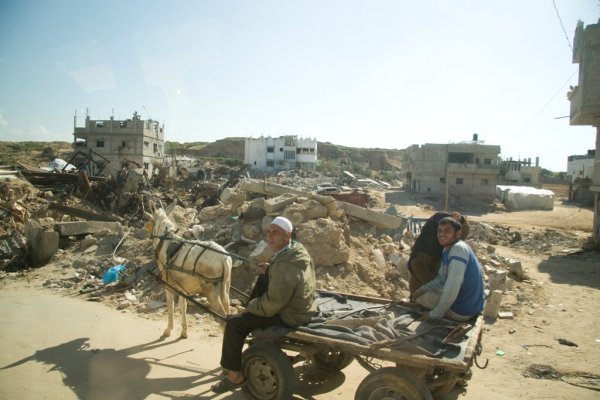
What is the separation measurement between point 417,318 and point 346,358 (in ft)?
4.15

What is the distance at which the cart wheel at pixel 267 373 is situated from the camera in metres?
4.20

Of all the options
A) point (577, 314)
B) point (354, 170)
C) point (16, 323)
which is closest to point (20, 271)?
point (16, 323)

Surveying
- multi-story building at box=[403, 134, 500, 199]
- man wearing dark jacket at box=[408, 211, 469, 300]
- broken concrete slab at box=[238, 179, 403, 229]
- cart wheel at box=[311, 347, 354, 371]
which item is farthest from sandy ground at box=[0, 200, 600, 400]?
→ multi-story building at box=[403, 134, 500, 199]

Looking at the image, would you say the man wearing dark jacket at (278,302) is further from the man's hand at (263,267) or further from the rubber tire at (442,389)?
the rubber tire at (442,389)

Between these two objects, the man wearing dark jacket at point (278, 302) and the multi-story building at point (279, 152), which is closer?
the man wearing dark jacket at point (278, 302)

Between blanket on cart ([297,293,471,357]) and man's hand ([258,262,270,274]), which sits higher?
man's hand ([258,262,270,274])

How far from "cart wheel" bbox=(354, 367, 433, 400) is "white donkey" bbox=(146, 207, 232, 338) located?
299cm

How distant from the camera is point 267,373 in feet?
14.3

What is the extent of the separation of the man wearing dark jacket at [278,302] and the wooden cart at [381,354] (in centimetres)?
13

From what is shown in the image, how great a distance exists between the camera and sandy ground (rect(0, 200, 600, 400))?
5016 millimetres

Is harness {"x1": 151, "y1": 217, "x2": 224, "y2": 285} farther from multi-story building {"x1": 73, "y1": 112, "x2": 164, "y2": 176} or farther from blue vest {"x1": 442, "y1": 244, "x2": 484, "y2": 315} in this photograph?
multi-story building {"x1": 73, "y1": 112, "x2": 164, "y2": 176}

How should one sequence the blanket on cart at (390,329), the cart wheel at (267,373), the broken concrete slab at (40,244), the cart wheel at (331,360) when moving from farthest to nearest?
the broken concrete slab at (40,244)
the cart wheel at (331,360)
the cart wheel at (267,373)
the blanket on cart at (390,329)

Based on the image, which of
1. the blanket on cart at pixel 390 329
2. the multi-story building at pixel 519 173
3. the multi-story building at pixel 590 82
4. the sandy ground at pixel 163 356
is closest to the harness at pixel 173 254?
the sandy ground at pixel 163 356

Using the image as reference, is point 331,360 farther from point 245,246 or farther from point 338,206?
point 338,206
